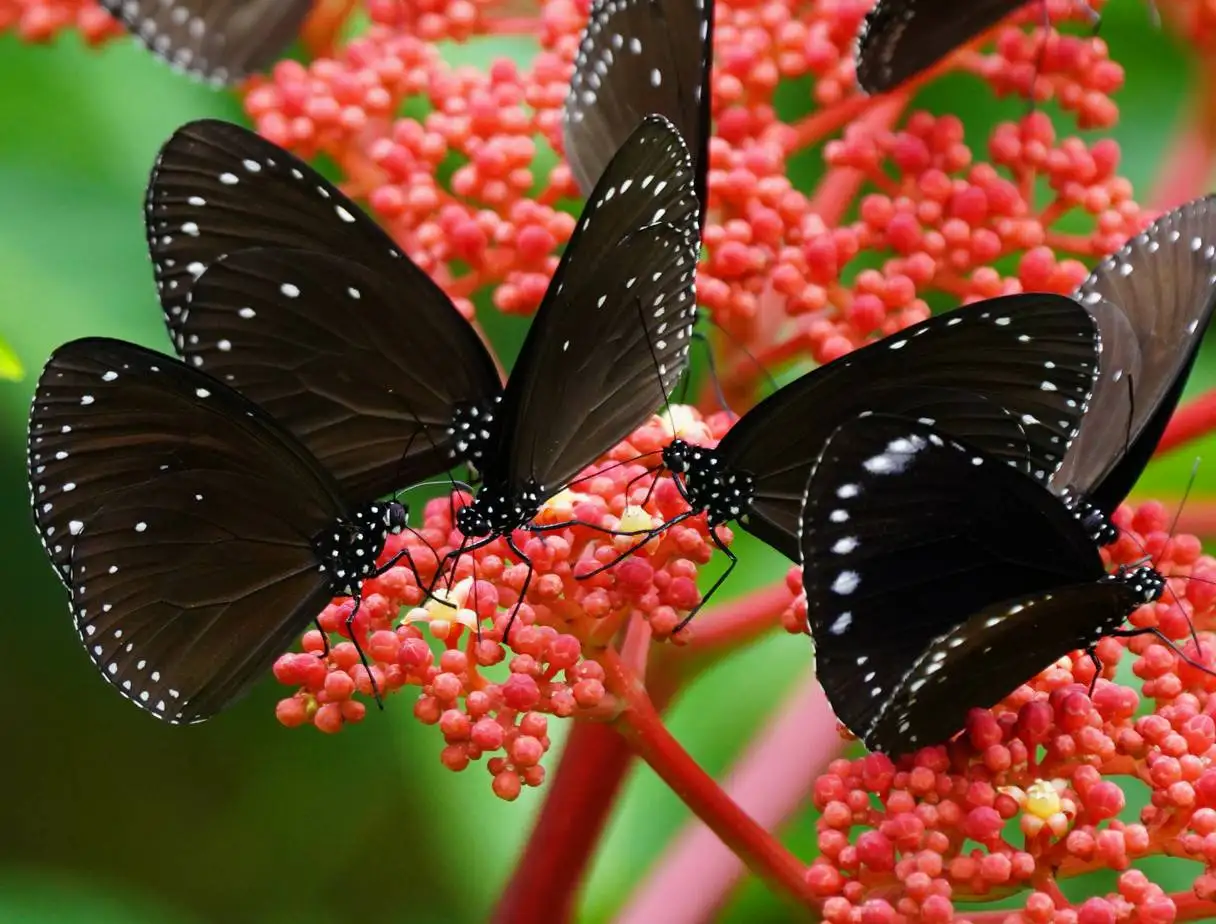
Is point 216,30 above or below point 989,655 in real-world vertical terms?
above

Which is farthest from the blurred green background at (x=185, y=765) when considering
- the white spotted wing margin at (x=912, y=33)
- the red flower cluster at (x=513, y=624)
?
the white spotted wing margin at (x=912, y=33)

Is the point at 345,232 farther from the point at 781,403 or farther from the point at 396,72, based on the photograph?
the point at 781,403

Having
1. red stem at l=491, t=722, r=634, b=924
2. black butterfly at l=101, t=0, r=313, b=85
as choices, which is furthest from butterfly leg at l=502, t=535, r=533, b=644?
black butterfly at l=101, t=0, r=313, b=85

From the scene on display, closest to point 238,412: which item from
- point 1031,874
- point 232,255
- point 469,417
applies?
point 232,255

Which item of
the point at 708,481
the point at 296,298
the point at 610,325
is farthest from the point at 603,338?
the point at 296,298

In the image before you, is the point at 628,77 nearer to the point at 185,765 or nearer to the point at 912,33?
the point at 912,33

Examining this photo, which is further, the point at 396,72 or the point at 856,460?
the point at 396,72

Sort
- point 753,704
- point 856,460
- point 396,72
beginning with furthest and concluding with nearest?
1. point 753,704
2. point 396,72
3. point 856,460
